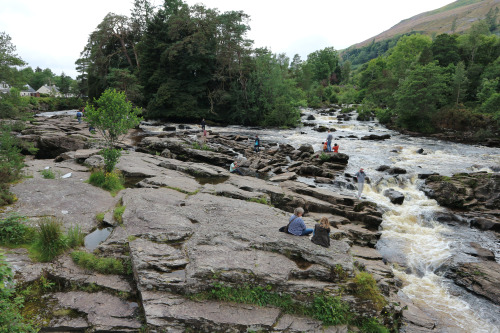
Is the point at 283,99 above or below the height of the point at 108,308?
above

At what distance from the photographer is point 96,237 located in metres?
9.16

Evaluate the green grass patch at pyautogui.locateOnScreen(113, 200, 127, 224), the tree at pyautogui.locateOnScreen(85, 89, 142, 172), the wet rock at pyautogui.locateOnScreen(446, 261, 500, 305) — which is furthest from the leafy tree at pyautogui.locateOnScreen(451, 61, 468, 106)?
the green grass patch at pyautogui.locateOnScreen(113, 200, 127, 224)

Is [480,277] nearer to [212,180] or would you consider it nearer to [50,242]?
[212,180]

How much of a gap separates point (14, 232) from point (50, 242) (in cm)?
138

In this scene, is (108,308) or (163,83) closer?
(108,308)

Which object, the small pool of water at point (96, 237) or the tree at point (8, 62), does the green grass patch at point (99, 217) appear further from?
the tree at point (8, 62)

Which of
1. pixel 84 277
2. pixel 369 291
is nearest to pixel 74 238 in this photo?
pixel 84 277

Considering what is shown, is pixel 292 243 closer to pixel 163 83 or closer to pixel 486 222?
pixel 486 222

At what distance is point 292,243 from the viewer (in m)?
8.71

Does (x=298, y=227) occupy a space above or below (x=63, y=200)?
below

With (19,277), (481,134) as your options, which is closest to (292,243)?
(19,277)

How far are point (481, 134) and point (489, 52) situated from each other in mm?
33712

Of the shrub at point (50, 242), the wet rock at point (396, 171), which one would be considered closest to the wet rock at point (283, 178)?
the wet rock at point (396, 171)

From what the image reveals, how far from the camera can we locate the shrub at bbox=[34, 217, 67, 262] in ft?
25.8
